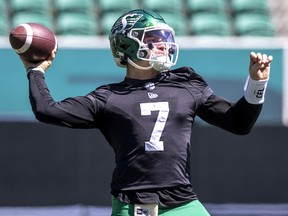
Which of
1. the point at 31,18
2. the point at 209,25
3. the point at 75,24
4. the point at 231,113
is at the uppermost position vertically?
the point at 231,113

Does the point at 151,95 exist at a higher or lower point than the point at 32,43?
lower

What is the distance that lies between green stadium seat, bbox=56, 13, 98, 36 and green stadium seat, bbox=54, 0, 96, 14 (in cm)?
10

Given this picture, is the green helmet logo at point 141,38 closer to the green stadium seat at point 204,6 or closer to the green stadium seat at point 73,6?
the green stadium seat at point 73,6

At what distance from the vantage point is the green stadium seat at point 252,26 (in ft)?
36.8

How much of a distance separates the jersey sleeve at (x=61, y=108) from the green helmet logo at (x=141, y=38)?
0.27 m

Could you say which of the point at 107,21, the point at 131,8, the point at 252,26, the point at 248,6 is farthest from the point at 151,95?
the point at 248,6

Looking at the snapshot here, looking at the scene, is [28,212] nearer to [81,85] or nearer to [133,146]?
[133,146]

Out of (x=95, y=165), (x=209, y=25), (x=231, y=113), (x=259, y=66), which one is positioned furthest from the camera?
(x=209, y=25)

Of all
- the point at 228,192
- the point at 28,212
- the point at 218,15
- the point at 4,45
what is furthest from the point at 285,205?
the point at 218,15

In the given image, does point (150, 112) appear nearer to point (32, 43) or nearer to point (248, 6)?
point (32, 43)

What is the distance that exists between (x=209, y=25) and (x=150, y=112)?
7.60m

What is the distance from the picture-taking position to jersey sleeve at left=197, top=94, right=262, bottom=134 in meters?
3.66

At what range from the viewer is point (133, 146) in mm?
3584

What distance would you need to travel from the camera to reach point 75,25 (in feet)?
35.7
